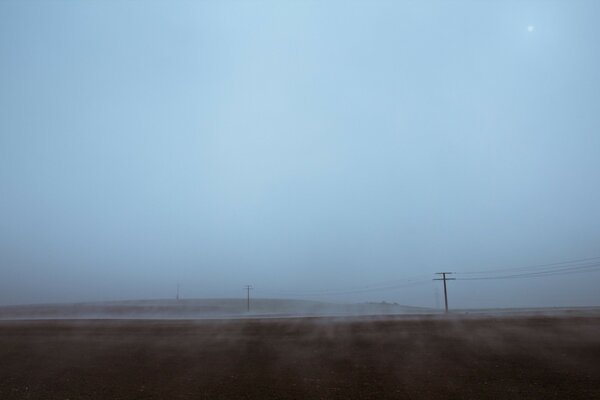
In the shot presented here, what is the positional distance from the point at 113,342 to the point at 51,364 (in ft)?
19.4

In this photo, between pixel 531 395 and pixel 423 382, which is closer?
pixel 531 395

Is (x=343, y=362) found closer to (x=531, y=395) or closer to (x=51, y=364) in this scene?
(x=531, y=395)

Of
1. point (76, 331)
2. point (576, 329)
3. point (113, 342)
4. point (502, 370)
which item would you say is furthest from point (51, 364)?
point (576, 329)

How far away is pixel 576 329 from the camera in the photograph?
29938mm

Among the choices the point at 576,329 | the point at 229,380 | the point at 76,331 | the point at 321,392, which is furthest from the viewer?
the point at 76,331

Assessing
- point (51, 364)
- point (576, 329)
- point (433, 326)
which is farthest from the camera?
point (433, 326)

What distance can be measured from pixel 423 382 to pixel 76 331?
94.0 ft

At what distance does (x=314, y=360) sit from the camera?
23922 mm

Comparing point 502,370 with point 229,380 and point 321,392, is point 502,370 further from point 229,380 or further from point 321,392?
point 229,380

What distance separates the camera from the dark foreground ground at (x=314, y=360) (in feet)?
62.1

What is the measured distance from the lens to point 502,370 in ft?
68.8

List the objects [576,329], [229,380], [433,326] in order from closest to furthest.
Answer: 1. [229,380]
2. [576,329]
3. [433,326]

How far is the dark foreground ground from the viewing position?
1894cm

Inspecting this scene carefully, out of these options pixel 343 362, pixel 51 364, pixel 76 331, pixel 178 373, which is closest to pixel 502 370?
pixel 343 362
